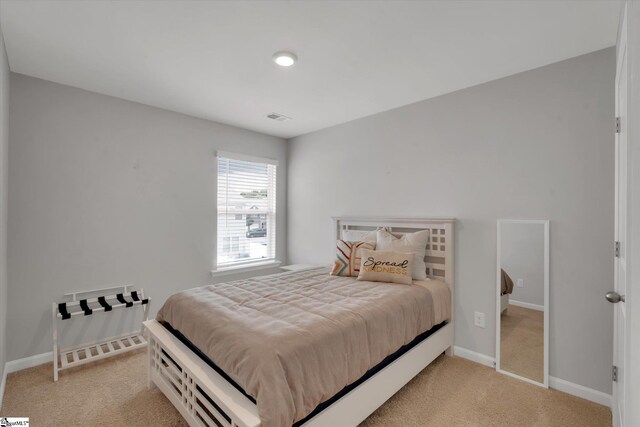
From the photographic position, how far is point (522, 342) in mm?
2408

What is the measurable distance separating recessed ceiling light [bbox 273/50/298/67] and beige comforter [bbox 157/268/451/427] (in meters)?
1.78

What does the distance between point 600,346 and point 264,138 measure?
412 cm

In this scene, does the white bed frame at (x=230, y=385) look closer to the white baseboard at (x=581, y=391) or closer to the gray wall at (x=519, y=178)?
the gray wall at (x=519, y=178)

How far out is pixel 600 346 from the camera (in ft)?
6.72

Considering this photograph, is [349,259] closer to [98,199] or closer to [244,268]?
[244,268]

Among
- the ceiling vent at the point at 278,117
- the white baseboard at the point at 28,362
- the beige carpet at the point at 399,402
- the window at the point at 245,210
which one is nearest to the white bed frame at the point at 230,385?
the beige carpet at the point at 399,402

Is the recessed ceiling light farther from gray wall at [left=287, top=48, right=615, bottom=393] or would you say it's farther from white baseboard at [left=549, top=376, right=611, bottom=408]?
white baseboard at [left=549, top=376, right=611, bottom=408]

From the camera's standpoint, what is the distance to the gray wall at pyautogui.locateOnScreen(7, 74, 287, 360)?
2496 millimetres

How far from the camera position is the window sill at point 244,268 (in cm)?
373

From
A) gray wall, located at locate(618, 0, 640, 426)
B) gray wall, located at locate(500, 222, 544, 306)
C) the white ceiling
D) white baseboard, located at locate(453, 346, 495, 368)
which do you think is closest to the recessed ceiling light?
the white ceiling

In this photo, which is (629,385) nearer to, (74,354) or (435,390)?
(435,390)

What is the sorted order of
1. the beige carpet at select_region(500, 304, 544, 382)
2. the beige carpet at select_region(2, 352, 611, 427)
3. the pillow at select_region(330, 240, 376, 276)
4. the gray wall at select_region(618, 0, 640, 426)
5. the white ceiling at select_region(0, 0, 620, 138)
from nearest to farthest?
the gray wall at select_region(618, 0, 640, 426), the white ceiling at select_region(0, 0, 620, 138), the beige carpet at select_region(2, 352, 611, 427), the beige carpet at select_region(500, 304, 544, 382), the pillow at select_region(330, 240, 376, 276)

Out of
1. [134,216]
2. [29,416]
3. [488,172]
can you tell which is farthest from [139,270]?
[488,172]

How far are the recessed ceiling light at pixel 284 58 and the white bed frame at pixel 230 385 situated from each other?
6.30 ft
